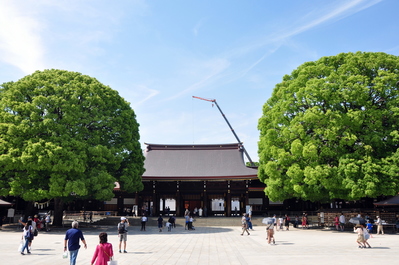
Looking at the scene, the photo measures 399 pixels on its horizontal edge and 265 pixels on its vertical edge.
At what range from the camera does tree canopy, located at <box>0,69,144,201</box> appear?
23.9 m

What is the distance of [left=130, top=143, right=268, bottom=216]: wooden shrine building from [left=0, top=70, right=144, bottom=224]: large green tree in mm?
9023

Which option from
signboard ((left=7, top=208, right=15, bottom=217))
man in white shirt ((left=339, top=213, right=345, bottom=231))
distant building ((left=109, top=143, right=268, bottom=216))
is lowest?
man in white shirt ((left=339, top=213, right=345, bottom=231))

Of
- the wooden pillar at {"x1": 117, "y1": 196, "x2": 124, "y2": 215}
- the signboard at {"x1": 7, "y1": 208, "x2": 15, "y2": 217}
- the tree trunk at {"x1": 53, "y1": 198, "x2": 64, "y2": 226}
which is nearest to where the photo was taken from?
the tree trunk at {"x1": 53, "y1": 198, "x2": 64, "y2": 226}

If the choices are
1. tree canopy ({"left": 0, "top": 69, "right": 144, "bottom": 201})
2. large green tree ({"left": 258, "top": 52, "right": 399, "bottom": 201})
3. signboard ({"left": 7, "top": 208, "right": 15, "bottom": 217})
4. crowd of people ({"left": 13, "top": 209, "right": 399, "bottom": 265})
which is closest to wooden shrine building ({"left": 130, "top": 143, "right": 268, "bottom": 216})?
crowd of people ({"left": 13, "top": 209, "right": 399, "bottom": 265})

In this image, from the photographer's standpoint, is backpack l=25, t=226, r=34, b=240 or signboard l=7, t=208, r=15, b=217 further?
signboard l=7, t=208, r=15, b=217

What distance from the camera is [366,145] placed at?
2384 centimetres

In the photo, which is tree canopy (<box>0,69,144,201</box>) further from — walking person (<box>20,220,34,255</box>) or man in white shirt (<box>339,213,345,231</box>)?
man in white shirt (<box>339,213,345,231</box>)

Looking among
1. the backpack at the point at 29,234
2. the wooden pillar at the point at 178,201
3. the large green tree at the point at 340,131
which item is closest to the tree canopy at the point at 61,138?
the wooden pillar at the point at 178,201

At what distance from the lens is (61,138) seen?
2477 cm

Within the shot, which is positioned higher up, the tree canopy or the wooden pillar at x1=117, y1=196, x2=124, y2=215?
the tree canopy

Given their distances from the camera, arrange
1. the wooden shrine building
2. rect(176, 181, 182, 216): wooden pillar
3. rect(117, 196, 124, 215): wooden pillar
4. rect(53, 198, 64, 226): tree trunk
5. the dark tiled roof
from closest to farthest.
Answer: rect(53, 198, 64, 226): tree trunk, the wooden shrine building, the dark tiled roof, rect(176, 181, 182, 216): wooden pillar, rect(117, 196, 124, 215): wooden pillar

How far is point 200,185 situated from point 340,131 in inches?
728

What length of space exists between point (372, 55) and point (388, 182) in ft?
33.6

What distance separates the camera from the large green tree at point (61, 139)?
78.5 ft
